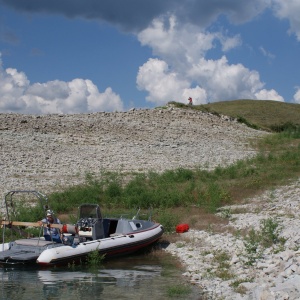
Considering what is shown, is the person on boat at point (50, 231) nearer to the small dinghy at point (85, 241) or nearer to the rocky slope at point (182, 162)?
the small dinghy at point (85, 241)

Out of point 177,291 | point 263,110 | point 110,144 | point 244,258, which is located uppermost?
point 263,110

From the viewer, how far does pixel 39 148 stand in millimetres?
35812

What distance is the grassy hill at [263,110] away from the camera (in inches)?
3098

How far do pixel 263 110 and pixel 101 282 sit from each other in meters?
76.6

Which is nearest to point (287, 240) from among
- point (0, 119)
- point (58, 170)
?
point (58, 170)

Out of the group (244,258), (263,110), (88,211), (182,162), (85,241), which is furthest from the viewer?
(263,110)

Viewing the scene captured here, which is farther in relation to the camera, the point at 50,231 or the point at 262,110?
the point at 262,110

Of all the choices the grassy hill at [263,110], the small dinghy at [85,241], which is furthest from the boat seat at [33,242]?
the grassy hill at [263,110]

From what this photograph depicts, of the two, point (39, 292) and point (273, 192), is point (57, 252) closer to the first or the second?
point (39, 292)

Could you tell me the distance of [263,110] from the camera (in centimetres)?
8694

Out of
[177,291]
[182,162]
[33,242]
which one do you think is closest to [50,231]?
[33,242]

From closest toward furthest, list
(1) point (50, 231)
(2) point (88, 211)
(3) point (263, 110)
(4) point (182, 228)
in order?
(1) point (50, 231) → (2) point (88, 211) → (4) point (182, 228) → (3) point (263, 110)

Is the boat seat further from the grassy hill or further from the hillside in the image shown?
the hillside

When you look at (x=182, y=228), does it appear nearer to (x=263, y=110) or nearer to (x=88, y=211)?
(x=88, y=211)
